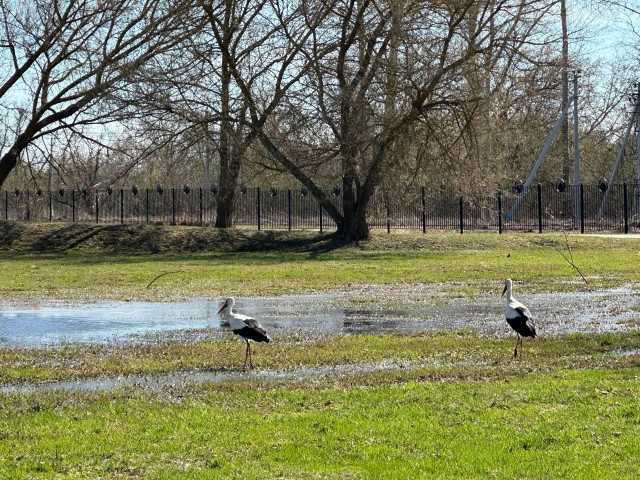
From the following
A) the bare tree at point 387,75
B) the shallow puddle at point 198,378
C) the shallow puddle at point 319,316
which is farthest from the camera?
the bare tree at point 387,75

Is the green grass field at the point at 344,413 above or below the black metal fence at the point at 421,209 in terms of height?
below

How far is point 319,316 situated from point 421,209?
1007 inches

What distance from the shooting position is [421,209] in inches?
1721

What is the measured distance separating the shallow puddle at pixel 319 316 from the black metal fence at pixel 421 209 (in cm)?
2056

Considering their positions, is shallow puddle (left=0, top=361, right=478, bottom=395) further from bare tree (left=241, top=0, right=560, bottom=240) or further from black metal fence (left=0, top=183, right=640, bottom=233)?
black metal fence (left=0, top=183, right=640, bottom=233)

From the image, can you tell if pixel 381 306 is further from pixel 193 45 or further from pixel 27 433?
pixel 193 45

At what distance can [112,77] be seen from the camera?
37531 millimetres

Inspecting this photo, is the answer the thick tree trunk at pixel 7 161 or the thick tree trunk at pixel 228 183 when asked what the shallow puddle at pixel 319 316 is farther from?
the thick tree trunk at pixel 7 161

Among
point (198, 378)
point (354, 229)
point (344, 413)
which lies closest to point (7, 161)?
point (354, 229)

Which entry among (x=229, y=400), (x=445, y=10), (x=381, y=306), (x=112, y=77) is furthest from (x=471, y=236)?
(x=229, y=400)

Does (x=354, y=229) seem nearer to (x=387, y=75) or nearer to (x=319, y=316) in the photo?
(x=387, y=75)

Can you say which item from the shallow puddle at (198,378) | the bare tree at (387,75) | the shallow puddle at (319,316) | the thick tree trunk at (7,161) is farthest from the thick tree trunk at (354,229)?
the shallow puddle at (198,378)

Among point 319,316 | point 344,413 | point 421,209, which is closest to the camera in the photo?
point 344,413

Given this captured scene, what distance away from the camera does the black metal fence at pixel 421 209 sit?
4484 centimetres
